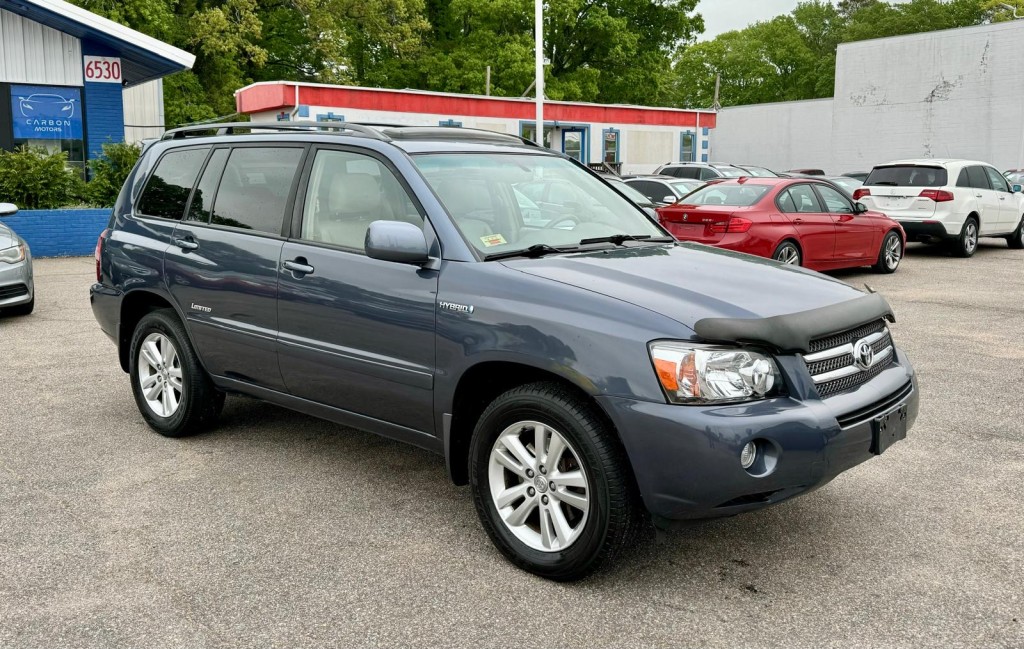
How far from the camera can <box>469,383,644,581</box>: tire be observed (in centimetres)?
347

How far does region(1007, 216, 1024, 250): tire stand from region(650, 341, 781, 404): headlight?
1740 cm

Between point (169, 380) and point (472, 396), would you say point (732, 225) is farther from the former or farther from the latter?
point (472, 396)

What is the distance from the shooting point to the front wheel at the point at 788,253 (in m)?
12.0

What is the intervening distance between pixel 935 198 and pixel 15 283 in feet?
45.2

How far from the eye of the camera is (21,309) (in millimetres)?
10133

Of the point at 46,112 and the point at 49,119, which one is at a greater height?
the point at 46,112

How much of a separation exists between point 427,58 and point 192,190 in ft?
140

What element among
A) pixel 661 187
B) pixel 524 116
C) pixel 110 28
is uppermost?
pixel 110 28

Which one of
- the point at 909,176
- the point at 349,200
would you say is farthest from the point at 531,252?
the point at 909,176

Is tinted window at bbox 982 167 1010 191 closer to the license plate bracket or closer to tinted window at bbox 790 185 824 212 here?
tinted window at bbox 790 185 824 212

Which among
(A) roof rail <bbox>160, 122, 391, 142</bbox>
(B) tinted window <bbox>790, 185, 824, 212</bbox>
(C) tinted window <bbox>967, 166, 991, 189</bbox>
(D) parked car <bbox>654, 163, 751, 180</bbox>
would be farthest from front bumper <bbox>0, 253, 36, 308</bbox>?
(D) parked car <bbox>654, 163, 751, 180</bbox>

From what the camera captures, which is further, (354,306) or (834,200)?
(834,200)

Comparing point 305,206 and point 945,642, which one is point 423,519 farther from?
point 945,642

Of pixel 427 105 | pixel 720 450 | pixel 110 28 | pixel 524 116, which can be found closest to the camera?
pixel 720 450
